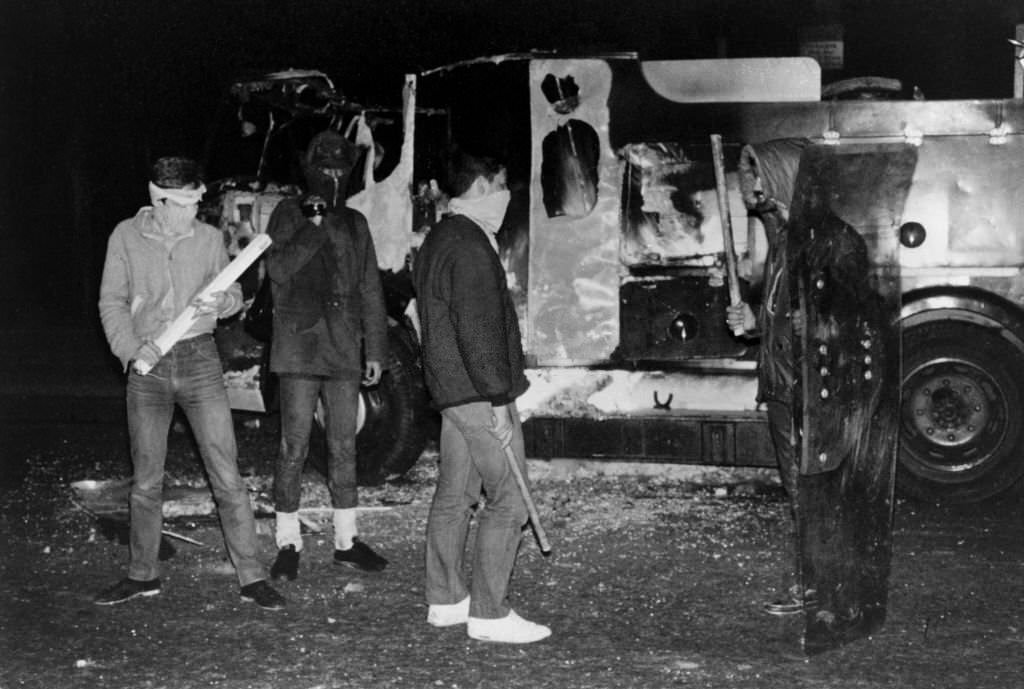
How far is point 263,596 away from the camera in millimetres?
5934

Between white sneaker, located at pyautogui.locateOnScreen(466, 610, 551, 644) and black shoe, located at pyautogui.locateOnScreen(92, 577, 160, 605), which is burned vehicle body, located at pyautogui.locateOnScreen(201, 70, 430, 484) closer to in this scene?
black shoe, located at pyautogui.locateOnScreen(92, 577, 160, 605)

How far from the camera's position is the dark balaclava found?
21.4 feet

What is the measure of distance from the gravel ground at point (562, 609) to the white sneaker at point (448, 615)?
0.07 metres

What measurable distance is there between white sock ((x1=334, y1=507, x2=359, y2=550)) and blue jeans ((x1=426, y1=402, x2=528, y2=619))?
39.3 inches

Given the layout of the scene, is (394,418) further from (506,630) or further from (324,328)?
(506,630)

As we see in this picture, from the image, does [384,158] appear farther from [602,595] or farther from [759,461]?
[602,595]

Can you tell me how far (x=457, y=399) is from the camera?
5.33m

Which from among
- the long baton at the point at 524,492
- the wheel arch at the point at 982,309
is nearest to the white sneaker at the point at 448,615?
the long baton at the point at 524,492

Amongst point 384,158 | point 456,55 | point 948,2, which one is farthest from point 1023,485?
point 456,55

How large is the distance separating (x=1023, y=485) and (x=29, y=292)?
16313 mm

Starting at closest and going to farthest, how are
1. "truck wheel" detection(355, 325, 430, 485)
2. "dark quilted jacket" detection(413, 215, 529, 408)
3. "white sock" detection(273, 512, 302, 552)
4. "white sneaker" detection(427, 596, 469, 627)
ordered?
"dark quilted jacket" detection(413, 215, 529, 408)
"white sneaker" detection(427, 596, 469, 627)
"white sock" detection(273, 512, 302, 552)
"truck wheel" detection(355, 325, 430, 485)

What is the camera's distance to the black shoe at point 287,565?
6.38 m

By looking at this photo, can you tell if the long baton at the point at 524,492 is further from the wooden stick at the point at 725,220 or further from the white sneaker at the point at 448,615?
the wooden stick at the point at 725,220

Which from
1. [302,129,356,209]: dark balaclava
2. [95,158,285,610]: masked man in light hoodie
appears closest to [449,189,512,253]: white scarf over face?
[95,158,285,610]: masked man in light hoodie
